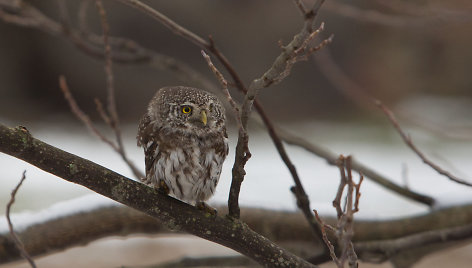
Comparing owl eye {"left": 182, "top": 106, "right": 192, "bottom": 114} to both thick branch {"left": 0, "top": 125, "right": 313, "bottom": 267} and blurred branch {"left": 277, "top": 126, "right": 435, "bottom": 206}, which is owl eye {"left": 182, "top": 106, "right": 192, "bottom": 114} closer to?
thick branch {"left": 0, "top": 125, "right": 313, "bottom": 267}

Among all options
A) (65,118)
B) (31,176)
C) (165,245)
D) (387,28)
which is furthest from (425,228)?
(387,28)

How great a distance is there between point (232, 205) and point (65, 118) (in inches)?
301

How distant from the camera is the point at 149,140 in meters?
2.55

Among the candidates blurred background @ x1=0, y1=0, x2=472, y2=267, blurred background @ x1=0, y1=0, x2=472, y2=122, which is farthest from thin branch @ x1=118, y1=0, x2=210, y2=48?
blurred background @ x1=0, y1=0, x2=472, y2=122

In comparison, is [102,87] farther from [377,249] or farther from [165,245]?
[377,249]

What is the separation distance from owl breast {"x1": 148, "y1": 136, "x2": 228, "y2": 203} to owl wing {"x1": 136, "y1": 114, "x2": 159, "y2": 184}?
0.02 m

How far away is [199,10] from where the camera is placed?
9.91 meters

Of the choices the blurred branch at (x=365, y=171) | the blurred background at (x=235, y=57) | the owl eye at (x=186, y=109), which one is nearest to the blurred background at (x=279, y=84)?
the blurred background at (x=235, y=57)

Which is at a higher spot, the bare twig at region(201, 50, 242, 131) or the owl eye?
the owl eye

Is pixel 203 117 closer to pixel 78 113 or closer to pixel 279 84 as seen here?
pixel 78 113

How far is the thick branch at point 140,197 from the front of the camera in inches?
80.1

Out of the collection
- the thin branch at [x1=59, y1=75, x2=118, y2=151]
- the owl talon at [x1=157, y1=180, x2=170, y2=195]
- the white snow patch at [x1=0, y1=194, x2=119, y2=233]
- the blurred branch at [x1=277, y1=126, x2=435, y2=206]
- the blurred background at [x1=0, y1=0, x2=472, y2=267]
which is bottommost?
the owl talon at [x1=157, y1=180, x2=170, y2=195]

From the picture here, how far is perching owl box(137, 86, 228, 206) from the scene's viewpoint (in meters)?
2.46

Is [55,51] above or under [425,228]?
above
